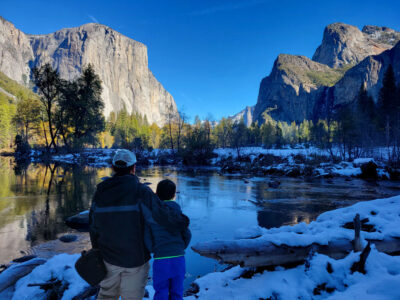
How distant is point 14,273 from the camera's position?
318cm

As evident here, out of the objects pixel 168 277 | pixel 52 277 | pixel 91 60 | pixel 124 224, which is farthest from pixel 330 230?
pixel 91 60

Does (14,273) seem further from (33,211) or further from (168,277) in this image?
(33,211)

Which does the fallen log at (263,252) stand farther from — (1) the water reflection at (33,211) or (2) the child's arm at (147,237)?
(1) the water reflection at (33,211)

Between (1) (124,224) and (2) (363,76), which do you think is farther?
(2) (363,76)

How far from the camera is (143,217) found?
2.08m

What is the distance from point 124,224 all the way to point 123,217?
0.06m

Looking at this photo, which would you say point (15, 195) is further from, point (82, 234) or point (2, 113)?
point (2, 113)

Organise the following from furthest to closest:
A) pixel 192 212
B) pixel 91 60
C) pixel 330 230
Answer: pixel 91 60
pixel 192 212
pixel 330 230

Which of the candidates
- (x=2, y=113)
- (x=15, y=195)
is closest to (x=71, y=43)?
(x=2, y=113)

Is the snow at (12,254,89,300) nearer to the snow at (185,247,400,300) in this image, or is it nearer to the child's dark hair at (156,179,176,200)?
the snow at (185,247,400,300)

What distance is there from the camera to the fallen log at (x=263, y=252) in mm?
3115

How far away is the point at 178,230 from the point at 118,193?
70cm

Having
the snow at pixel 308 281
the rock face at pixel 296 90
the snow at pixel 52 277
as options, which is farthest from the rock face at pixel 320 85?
the snow at pixel 52 277

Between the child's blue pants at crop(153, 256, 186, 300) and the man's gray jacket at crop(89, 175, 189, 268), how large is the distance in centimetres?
21
